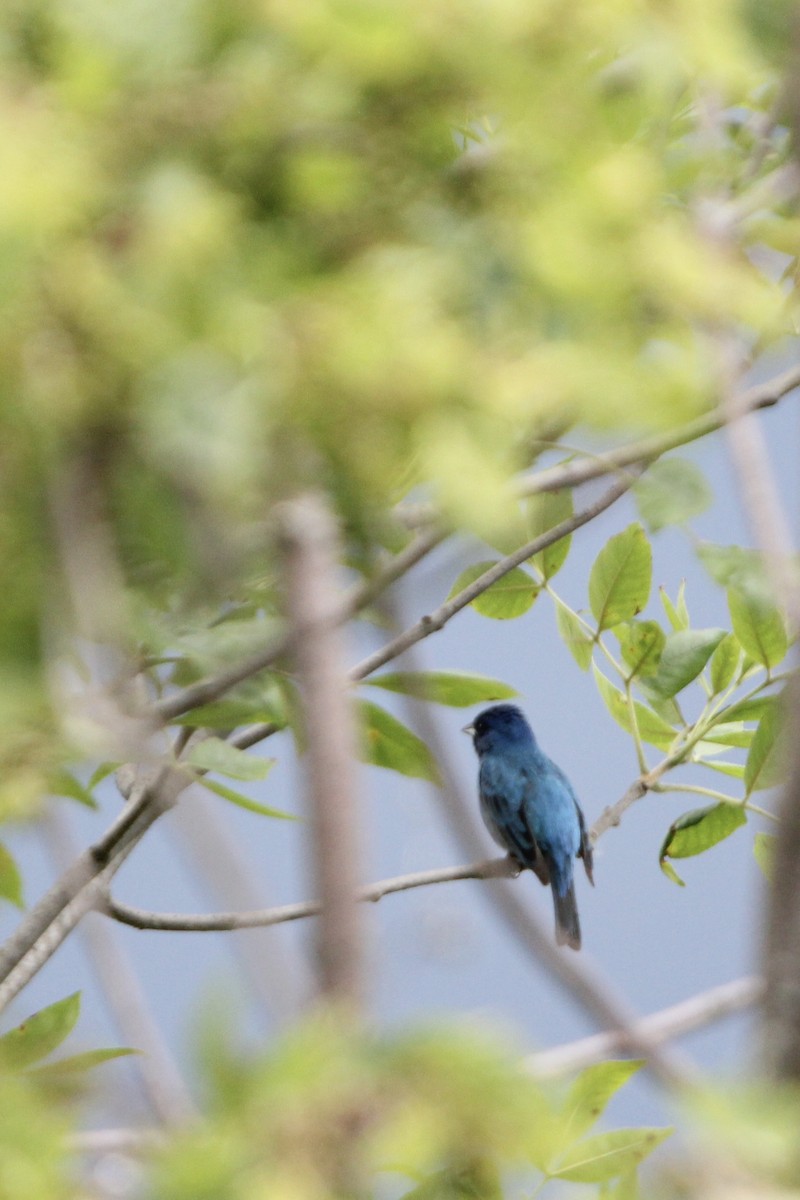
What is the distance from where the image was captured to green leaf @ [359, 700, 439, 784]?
6.39ft

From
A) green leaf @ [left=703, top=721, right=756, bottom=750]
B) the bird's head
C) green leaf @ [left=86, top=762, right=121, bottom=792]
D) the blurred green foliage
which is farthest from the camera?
the bird's head

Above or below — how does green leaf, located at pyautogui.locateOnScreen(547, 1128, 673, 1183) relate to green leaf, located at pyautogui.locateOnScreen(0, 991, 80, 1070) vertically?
below

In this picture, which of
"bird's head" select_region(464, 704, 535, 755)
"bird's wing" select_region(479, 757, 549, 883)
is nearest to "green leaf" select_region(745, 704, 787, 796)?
"bird's wing" select_region(479, 757, 549, 883)

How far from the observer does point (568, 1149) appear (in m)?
1.49

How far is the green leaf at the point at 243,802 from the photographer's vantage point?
1763mm

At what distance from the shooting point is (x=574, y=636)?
2.22 metres

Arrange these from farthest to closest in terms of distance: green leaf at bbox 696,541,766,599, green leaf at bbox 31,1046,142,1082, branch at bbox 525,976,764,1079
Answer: green leaf at bbox 31,1046,142,1082, green leaf at bbox 696,541,766,599, branch at bbox 525,976,764,1079

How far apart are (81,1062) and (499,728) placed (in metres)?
3.80

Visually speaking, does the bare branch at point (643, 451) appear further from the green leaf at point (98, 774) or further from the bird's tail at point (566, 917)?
the bird's tail at point (566, 917)

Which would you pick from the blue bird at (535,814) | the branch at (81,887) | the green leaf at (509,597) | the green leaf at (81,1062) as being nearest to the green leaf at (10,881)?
the branch at (81,887)

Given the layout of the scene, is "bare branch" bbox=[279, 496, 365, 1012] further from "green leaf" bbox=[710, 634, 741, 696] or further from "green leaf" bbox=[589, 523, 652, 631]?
"green leaf" bbox=[710, 634, 741, 696]

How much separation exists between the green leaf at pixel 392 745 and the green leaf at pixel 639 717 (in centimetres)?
37

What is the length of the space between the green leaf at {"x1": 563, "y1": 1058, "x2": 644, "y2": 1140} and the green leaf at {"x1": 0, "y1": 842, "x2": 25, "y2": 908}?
80cm

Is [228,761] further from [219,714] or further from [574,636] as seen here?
[574,636]
